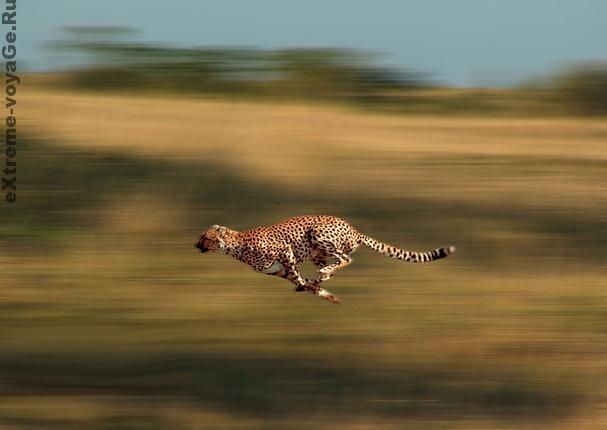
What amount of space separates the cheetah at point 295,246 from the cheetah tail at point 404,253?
0.05 meters

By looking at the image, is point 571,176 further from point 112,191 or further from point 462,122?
point 112,191

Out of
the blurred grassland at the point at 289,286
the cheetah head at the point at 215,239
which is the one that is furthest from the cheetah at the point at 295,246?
the blurred grassland at the point at 289,286

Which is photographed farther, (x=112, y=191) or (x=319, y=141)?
(x=319, y=141)

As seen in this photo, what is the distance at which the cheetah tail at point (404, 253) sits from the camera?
22.4ft

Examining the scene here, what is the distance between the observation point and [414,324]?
6.99 metres

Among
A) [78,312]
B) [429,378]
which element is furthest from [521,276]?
[78,312]

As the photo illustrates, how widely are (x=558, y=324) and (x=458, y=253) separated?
0.78 m

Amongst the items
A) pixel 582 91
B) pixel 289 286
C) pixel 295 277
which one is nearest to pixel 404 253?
pixel 289 286

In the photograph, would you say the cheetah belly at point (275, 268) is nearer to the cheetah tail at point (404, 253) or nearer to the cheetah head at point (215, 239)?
the cheetah head at point (215, 239)

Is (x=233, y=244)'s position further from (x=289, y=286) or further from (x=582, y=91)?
(x=582, y=91)

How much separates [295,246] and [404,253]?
80 centimetres

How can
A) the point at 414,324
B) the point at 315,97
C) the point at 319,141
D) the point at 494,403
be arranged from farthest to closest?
the point at 315,97, the point at 319,141, the point at 414,324, the point at 494,403

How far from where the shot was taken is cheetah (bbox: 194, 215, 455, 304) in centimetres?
634

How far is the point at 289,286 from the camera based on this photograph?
7203 millimetres
